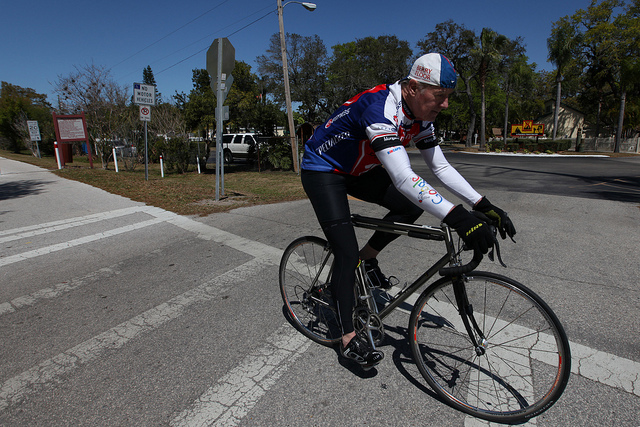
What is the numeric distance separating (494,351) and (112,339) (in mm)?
2810

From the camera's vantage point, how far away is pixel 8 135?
35.6 metres

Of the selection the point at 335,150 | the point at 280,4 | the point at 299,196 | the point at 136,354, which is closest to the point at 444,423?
the point at 335,150

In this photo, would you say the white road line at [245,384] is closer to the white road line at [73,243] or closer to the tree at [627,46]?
the white road line at [73,243]

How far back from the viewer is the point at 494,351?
7.26ft

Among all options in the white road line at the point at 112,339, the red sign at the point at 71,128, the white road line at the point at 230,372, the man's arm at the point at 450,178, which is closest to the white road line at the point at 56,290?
the white road line at the point at 230,372

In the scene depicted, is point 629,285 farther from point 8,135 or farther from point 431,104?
point 8,135

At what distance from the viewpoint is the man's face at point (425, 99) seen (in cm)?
201

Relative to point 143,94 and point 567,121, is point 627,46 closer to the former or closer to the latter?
point 567,121

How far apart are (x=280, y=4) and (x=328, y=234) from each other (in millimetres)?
16101

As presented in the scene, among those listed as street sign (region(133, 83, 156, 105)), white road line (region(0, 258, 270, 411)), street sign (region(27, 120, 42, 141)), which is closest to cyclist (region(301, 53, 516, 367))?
white road line (region(0, 258, 270, 411))

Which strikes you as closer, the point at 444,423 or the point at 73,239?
the point at 444,423

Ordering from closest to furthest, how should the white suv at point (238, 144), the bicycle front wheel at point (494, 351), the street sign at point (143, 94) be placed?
the bicycle front wheel at point (494, 351) → the street sign at point (143, 94) → the white suv at point (238, 144)

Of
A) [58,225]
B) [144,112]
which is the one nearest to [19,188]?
[144,112]

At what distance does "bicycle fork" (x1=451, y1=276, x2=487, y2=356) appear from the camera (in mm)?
2018
